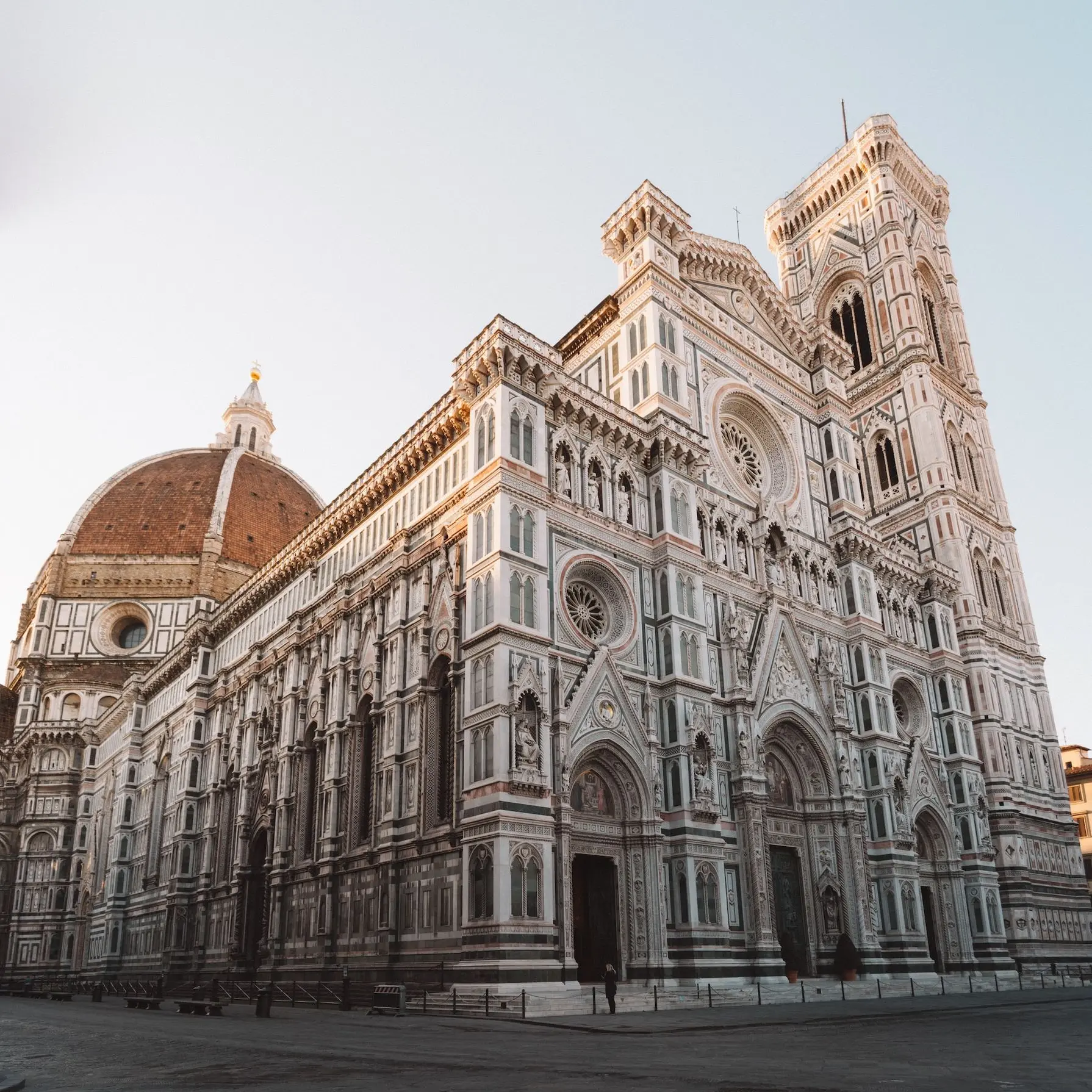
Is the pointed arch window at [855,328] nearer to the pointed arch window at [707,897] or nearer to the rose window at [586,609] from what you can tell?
the rose window at [586,609]

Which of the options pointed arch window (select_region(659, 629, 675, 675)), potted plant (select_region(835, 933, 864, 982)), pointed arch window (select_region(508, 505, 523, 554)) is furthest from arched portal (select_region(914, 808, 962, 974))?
pointed arch window (select_region(508, 505, 523, 554))

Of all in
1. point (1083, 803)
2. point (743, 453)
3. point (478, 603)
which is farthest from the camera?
point (1083, 803)

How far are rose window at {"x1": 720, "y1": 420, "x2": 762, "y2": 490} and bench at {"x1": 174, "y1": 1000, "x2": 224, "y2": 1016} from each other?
2659 centimetres

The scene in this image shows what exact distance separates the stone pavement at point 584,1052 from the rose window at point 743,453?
21792 millimetres

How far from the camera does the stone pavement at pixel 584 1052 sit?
10453mm

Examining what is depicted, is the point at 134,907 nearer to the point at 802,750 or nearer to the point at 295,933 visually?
the point at 295,933

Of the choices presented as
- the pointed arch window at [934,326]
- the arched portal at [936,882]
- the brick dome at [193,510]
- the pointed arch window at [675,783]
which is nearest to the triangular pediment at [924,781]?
the arched portal at [936,882]

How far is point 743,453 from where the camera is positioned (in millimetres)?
41250

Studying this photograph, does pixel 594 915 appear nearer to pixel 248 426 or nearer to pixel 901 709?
pixel 901 709

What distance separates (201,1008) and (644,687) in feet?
50.9

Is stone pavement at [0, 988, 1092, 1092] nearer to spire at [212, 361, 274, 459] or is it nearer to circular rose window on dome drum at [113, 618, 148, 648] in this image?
circular rose window on dome drum at [113, 618, 148, 648]

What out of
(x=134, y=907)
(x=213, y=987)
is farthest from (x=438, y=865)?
(x=134, y=907)

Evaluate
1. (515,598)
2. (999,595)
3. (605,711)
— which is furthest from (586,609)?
(999,595)

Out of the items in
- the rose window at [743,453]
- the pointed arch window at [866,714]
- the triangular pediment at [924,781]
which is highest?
the rose window at [743,453]
